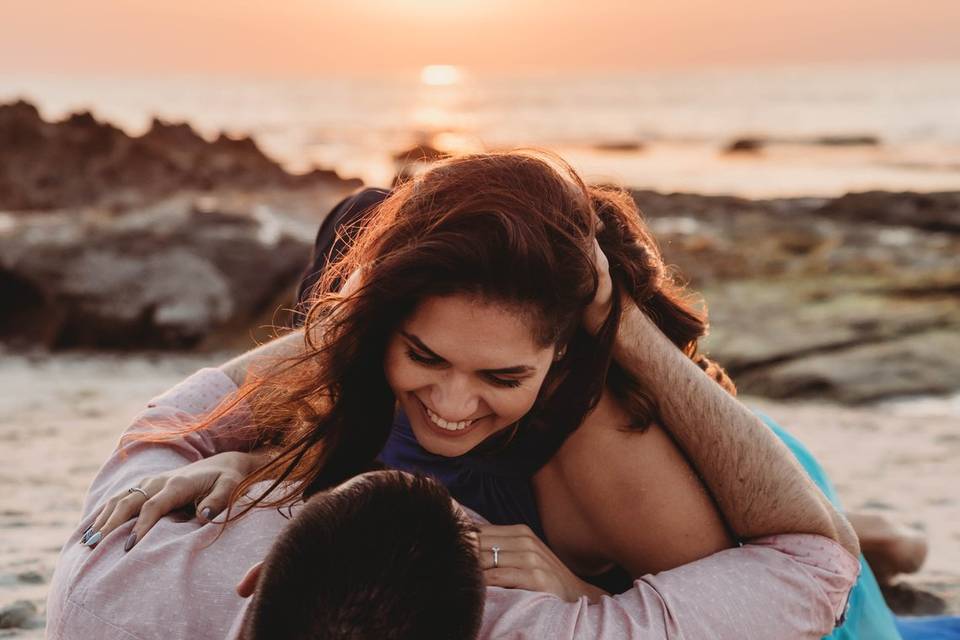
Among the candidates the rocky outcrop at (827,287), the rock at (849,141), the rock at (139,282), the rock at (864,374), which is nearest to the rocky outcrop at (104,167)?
the rock at (139,282)

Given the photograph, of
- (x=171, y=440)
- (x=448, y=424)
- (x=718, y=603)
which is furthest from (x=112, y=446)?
(x=718, y=603)

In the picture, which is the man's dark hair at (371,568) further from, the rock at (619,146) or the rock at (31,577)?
the rock at (619,146)

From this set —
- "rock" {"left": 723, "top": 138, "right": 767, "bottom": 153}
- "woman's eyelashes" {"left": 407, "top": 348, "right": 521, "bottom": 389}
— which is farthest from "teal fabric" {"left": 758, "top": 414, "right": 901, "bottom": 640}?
"rock" {"left": 723, "top": 138, "right": 767, "bottom": 153}

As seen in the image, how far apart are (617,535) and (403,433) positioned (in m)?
0.64

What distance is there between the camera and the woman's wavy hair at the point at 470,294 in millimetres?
2047

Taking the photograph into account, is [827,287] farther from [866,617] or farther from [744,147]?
[744,147]

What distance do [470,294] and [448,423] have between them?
32 cm

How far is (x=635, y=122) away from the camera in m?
39.4

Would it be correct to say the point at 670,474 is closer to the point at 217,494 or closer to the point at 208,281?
the point at 217,494

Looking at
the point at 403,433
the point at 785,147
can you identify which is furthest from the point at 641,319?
the point at 785,147

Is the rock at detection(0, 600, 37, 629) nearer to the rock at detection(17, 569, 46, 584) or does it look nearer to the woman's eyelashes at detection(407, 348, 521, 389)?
the rock at detection(17, 569, 46, 584)

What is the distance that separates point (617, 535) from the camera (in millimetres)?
2414

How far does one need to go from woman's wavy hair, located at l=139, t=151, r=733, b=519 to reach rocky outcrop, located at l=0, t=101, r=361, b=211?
10.7m

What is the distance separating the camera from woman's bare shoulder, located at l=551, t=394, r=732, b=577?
7.68 ft
